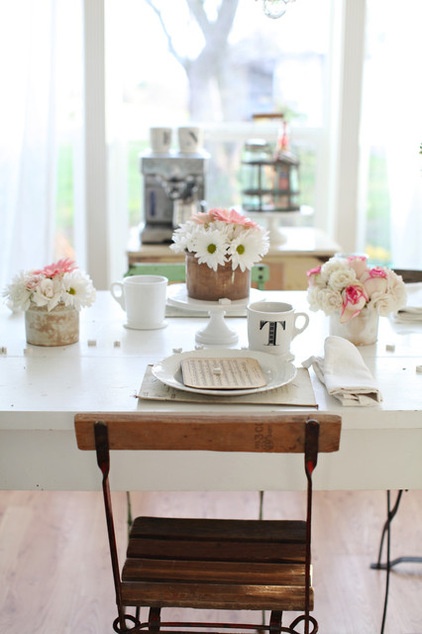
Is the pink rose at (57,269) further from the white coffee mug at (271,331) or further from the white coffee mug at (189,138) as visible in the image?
the white coffee mug at (189,138)

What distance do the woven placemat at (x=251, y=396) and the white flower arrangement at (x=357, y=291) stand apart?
268mm

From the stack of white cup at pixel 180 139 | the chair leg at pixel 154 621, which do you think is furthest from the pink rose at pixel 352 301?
the stack of white cup at pixel 180 139

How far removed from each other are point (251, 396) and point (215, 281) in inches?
13.6

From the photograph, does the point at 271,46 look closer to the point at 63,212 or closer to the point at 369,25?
the point at 369,25

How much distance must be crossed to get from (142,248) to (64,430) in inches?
65.6

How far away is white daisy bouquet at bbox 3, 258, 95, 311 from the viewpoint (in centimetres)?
179

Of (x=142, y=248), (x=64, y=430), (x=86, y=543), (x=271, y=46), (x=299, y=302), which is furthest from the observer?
(x=271, y=46)

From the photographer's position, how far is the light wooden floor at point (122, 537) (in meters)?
2.11

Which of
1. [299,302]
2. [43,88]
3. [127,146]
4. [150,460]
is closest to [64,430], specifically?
[150,460]

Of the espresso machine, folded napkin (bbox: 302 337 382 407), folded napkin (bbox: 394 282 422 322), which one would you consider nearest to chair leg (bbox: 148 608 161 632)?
folded napkin (bbox: 302 337 382 407)

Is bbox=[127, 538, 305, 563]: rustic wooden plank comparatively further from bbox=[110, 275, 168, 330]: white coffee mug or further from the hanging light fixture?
the hanging light fixture

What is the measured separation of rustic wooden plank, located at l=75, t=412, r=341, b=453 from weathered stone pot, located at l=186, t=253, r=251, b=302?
0.56 metres

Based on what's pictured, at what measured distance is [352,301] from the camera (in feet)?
5.84

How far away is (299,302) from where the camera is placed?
2260mm
